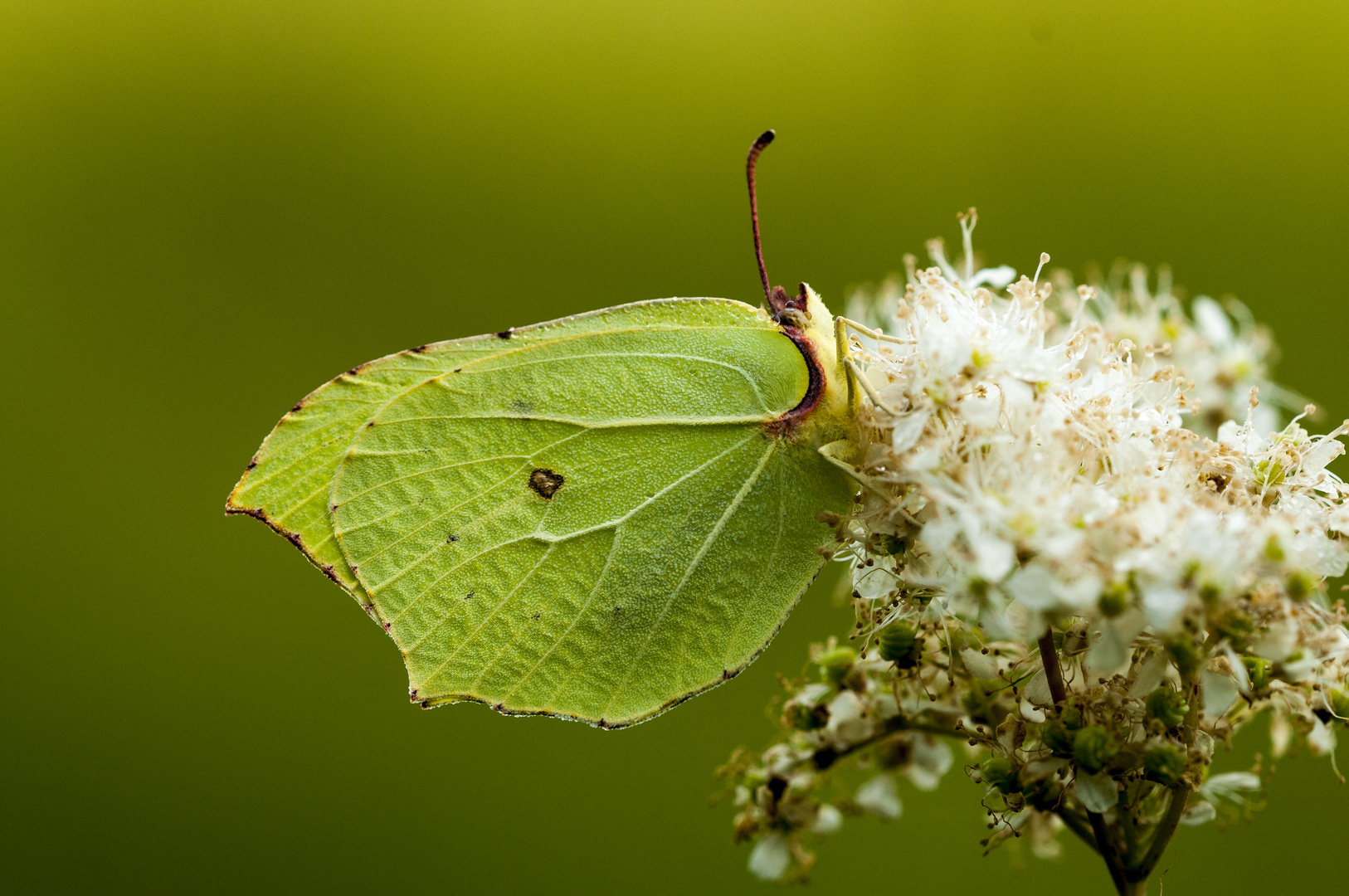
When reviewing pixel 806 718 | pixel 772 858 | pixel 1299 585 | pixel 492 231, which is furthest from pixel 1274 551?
pixel 492 231

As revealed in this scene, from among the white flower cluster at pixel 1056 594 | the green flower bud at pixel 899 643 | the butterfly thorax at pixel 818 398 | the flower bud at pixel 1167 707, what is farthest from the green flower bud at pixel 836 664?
the flower bud at pixel 1167 707

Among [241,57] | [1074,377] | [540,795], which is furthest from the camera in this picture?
[241,57]

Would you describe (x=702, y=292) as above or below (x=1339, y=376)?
above

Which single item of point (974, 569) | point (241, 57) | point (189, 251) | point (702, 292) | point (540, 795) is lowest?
point (540, 795)

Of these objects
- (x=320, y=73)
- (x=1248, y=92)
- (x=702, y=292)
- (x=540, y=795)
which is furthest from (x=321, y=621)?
(x=1248, y=92)

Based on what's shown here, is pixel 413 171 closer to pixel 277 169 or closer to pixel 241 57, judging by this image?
pixel 277 169

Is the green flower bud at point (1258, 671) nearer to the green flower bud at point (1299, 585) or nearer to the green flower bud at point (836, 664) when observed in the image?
the green flower bud at point (1299, 585)

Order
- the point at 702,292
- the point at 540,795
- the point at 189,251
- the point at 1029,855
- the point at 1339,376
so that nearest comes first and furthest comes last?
1. the point at 1029,855
2. the point at 540,795
3. the point at 1339,376
4. the point at 702,292
5. the point at 189,251

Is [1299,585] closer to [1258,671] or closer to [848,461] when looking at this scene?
[1258,671]
